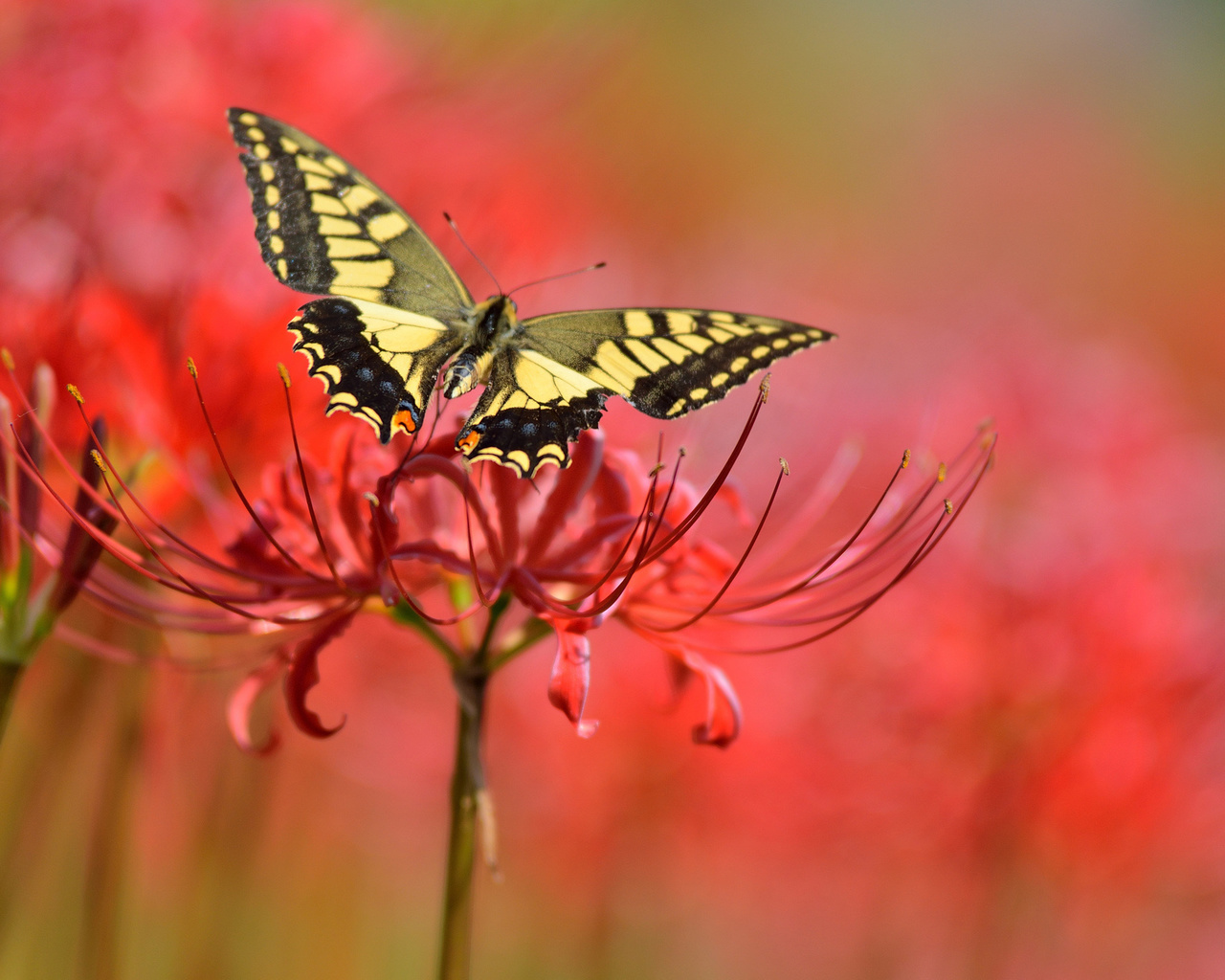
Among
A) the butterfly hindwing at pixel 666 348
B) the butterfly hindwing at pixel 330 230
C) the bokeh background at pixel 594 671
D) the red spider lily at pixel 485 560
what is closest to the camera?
the red spider lily at pixel 485 560

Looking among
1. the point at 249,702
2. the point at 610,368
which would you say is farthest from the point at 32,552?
the point at 610,368

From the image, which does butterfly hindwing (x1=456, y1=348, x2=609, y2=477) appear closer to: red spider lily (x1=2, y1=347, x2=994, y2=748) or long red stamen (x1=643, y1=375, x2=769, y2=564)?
red spider lily (x1=2, y1=347, x2=994, y2=748)

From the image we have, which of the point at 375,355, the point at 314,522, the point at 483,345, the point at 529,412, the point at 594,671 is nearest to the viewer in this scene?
the point at 314,522

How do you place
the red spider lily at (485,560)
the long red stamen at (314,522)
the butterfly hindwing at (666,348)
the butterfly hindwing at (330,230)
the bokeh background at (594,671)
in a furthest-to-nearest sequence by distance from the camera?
the bokeh background at (594,671) < the butterfly hindwing at (330,230) < the butterfly hindwing at (666,348) < the red spider lily at (485,560) < the long red stamen at (314,522)

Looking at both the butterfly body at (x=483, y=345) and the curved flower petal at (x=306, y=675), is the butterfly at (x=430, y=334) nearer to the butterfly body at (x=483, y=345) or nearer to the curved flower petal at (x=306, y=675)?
the butterfly body at (x=483, y=345)

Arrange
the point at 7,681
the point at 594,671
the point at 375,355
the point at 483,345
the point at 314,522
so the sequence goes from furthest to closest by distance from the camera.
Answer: the point at 594,671 < the point at 483,345 < the point at 375,355 < the point at 7,681 < the point at 314,522

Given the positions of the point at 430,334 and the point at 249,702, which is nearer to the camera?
the point at 249,702

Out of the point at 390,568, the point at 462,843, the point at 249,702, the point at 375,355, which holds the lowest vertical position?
the point at 462,843

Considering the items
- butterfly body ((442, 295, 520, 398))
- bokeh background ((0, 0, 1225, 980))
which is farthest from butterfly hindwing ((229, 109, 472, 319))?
bokeh background ((0, 0, 1225, 980))

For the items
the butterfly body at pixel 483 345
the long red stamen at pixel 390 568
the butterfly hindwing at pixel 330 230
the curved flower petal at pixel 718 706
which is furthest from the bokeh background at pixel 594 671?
the curved flower petal at pixel 718 706

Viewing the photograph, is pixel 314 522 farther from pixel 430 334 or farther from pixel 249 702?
pixel 430 334
